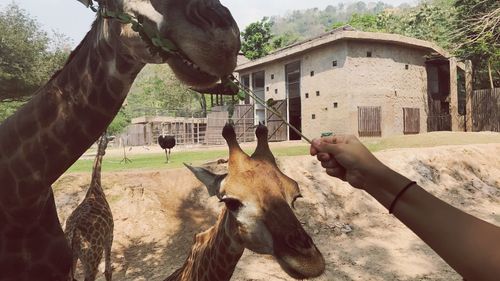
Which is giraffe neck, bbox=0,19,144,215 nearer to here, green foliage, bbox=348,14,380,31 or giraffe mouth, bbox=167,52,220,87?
giraffe mouth, bbox=167,52,220,87

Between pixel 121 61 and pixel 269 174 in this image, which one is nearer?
pixel 121 61

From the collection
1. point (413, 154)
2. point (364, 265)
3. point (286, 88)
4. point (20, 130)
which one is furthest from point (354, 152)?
point (286, 88)

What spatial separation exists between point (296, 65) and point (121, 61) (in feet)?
97.8

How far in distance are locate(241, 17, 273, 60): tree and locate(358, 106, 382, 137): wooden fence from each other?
30.8 meters

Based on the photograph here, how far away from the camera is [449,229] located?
4.66ft

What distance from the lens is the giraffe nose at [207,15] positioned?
6.64ft

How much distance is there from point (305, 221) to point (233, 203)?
328 inches

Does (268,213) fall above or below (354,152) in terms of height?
below

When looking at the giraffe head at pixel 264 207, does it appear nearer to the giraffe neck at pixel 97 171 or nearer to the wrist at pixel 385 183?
the wrist at pixel 385 183

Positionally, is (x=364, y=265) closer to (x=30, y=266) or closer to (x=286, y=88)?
(x=30, y=266)

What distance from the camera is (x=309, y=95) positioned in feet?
94.5

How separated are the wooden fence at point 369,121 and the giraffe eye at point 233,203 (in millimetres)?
23724

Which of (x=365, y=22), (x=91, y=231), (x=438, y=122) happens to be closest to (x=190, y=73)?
(x=91, y=231)

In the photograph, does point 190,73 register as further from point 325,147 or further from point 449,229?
point 449,229
